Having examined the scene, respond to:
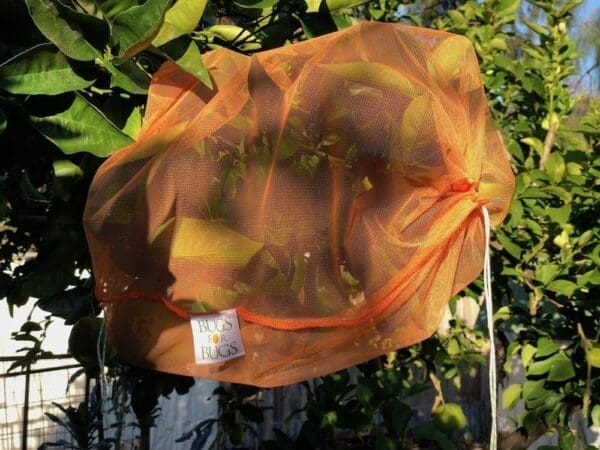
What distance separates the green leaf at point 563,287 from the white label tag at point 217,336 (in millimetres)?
1357

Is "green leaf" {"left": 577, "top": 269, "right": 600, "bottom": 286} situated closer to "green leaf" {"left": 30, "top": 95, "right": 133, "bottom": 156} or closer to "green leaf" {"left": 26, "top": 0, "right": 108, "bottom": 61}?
"green leaf" {"left": 30, "top": 95, "right": 133, "bottom": 156}

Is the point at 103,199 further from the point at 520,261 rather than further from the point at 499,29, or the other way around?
the point at 499,29

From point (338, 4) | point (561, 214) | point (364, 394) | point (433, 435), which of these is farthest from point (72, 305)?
point (561, 214)

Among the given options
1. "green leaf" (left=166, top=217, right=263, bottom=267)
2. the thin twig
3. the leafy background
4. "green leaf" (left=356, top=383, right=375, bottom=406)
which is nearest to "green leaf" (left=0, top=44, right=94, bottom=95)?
the leafy background

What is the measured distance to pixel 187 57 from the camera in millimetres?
1341

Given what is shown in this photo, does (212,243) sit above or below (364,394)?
above

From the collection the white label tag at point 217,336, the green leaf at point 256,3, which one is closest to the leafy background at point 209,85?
the green leaf at point 256,3

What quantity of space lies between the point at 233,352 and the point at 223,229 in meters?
0.21

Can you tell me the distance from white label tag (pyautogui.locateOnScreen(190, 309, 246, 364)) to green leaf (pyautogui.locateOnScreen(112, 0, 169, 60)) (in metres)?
0.44

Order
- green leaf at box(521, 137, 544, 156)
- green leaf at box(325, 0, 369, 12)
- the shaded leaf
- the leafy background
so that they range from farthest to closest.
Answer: green leaf at box(521, 137, 544, 156), the shaded leaf, green leaf at box(325, 0, 369, 12), the leafy background

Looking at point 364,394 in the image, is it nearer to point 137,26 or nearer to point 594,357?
point 594,357

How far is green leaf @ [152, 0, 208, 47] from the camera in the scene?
133cm

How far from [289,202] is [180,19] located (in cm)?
35

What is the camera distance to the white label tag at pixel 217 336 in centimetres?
137
